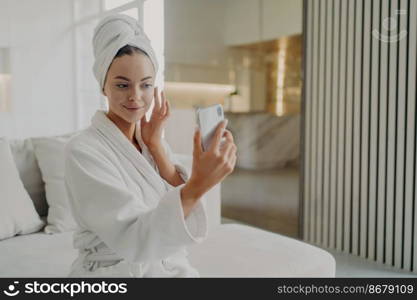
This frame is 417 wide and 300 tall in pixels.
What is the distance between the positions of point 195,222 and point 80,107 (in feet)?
14.7

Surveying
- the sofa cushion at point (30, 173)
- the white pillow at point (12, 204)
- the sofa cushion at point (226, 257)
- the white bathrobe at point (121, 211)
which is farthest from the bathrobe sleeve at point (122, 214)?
the sofa cushion at point (30, 173)

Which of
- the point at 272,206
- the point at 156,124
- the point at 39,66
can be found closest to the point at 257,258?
the point at 156,124

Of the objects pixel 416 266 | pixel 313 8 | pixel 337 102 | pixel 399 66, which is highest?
pixel 313 8

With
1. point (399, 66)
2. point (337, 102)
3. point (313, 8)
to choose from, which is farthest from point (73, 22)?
point (399, 66)

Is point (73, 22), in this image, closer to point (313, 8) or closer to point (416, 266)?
point (313, 8)

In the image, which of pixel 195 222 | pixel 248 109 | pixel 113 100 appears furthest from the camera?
pixel 248 109

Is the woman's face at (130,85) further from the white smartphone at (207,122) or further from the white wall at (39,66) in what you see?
the white wall at (39,66)

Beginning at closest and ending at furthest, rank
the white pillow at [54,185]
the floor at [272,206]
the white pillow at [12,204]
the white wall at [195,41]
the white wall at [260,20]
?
1. the white pillow at [12,204]
2. the white pillow at [54,185]
3. the floor at [272,206]
4. the white wall at [260,20]
5. the white wall at [195,41]

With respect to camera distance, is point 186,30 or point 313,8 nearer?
point 313,8

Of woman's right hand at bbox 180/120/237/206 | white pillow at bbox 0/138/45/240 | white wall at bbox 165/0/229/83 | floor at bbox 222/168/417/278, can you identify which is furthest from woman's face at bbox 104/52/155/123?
white wall at bbox 165/0/229/83

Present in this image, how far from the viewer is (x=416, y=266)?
99.4 inches

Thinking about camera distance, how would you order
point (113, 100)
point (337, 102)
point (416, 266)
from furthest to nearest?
point (337, 102) → point (416, 266) → point (113, 100)

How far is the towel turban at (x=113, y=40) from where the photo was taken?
3.04ft

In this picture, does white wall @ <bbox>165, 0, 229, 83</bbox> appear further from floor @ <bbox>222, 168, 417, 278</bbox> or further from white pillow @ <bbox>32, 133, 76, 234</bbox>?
white pillow @ <bbox>32, 133, 76, 234</bbox>
